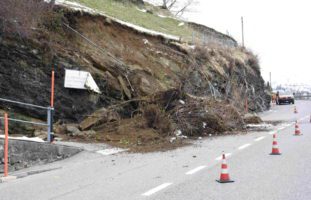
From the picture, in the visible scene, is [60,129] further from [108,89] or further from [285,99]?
[285,99]

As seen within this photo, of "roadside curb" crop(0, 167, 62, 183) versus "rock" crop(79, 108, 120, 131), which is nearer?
"roadside curb" crop(0, 167, 62, 183)

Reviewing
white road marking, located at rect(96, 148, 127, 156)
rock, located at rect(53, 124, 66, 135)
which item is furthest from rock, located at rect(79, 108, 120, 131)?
white road marking, located at rect(96, 148, 127, 156)

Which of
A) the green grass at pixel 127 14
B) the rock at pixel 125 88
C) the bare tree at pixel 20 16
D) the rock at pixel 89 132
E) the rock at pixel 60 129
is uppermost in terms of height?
the green grass at pixel 127 14

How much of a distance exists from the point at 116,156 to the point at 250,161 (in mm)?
3681

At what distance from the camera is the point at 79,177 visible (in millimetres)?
9922

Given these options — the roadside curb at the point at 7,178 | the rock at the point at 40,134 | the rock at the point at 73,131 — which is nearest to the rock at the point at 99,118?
the rock at the point at 73,131

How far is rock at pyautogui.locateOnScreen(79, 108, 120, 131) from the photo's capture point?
16.1 meters

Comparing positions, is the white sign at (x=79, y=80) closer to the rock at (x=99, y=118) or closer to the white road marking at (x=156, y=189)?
the rock at (x=99, y=118)

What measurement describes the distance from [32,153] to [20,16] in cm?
650

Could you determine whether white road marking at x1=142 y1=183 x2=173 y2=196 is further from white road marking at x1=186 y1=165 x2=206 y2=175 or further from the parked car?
the parked car

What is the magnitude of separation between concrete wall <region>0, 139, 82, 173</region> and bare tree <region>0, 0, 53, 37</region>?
5.72 meters

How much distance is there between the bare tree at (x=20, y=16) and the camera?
1581cm

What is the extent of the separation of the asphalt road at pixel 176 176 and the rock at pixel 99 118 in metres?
3.08

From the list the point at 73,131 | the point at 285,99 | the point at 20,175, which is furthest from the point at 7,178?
the point at 285,99
